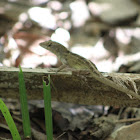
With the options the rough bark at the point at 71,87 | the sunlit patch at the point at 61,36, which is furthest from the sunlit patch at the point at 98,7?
the rough bark at the point at 71,87

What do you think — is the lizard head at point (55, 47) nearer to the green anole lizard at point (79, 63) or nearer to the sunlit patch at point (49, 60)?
the green anole lizard at point (79, 63)

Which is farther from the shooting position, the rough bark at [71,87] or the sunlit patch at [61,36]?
the sunlit patch at [61,36]

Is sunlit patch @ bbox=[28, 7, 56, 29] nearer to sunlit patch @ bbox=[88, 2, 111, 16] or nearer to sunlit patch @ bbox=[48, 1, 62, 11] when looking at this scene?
sunlit patch @ bbox=[48, 1, 62, 11]

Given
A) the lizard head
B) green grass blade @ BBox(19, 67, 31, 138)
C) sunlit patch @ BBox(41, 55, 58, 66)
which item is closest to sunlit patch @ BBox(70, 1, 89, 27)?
sunlit patch @ BBox(41, 55, 58, 66)

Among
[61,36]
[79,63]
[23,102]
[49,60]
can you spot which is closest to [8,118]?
[23,102]

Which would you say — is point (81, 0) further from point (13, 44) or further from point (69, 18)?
point (13, 44)

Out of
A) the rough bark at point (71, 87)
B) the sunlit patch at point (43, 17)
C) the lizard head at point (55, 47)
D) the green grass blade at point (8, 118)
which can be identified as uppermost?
the sunlit patch at point (43, 17)
